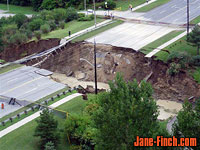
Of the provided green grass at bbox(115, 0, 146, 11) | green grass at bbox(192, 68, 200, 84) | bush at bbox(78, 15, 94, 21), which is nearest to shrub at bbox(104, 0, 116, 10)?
green grass at bbox(115, 0, 146, 11)

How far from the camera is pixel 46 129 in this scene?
31.0 metres

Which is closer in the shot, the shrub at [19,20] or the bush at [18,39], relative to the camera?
the bush at [18,39]

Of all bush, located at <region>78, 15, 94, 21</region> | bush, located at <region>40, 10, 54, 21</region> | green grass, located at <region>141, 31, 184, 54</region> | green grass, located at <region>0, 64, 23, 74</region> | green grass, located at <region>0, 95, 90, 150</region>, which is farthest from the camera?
bush, located at <region>40, 10, 54, 21</region>

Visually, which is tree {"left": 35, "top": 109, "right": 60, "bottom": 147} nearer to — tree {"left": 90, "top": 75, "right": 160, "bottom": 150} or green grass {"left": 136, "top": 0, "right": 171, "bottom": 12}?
tree {"left": 90, "top": 75, "right": 160, "bottom": 150}

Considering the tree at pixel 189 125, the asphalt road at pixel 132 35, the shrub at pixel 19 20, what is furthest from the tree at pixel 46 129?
the shrub at pixel 19 20

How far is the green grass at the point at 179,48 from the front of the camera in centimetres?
Answer: 4660

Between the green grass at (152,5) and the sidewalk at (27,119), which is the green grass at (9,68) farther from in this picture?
the green grass at (152,5)

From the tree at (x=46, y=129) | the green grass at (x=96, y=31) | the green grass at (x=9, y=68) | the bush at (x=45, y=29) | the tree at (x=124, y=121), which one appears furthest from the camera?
the bush at (x=45, y=29)

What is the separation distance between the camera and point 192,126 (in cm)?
2191

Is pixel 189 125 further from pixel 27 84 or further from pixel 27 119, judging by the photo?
pixel 27 84

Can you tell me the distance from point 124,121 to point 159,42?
95.5 feet

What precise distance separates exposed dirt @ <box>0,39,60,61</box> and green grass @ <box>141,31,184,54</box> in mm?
13062

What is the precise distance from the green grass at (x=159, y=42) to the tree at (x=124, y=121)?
82.1 ft

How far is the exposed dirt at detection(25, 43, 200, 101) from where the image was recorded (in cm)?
4342
